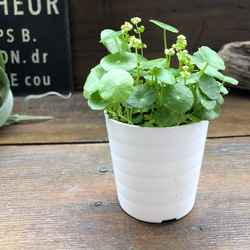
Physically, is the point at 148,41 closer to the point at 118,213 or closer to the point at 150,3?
the point at 150,3

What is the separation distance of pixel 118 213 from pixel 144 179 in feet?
0.33

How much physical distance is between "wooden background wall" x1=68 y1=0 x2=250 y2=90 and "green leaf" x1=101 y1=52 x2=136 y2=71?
77cm

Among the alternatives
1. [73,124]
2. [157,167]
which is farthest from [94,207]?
[73,124]

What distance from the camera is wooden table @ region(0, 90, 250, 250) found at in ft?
1.50

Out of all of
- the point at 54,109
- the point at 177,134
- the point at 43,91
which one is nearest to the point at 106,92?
the point at 177,134

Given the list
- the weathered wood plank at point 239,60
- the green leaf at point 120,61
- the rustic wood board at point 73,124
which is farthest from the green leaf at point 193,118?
the weathered wood plank at point 239,60

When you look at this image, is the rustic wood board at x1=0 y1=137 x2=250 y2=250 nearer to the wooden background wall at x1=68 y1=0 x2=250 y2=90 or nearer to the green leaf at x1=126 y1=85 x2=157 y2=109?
the green leaf at x1=126 y1=85 x2=157 y2=109

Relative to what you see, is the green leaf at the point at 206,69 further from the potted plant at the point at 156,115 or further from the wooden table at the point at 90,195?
the wooden table at the point at 90,195

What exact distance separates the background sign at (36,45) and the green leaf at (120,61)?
0.77 m

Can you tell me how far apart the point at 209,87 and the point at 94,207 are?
0.29 metres

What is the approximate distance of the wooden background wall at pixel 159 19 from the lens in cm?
114

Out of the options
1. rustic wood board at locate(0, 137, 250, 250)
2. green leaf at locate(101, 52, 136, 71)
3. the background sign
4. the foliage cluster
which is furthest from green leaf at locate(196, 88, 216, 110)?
the background sign

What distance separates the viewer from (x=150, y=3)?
1.14 m

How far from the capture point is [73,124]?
91 cm
